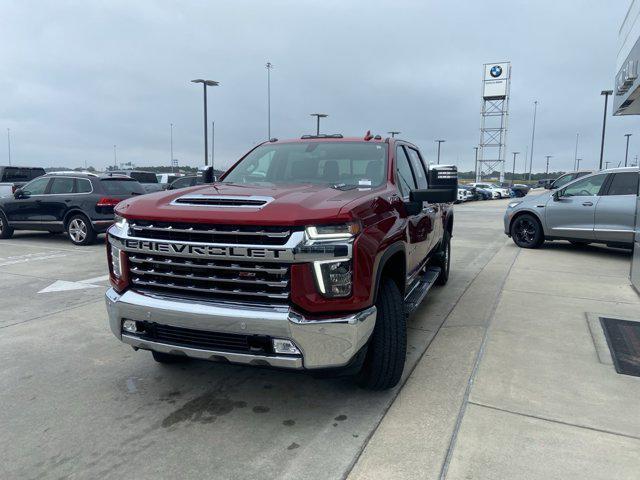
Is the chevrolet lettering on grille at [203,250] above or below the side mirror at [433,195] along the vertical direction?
below

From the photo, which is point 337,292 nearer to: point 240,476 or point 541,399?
point 240,476

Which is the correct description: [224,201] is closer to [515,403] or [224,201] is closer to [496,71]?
[515,403]

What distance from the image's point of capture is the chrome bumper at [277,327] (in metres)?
2.74

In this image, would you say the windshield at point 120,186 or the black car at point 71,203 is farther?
the windshield at point 120,186

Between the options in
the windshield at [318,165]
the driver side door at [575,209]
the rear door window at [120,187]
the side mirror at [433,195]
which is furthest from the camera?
the rear door window at [120,187]

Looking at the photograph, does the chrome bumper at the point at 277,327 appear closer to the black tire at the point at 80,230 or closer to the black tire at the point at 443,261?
the black tire at the point at 443,261

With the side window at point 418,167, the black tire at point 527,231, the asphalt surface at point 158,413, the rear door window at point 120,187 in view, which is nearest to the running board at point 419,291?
the asphalt surface at point 158,413

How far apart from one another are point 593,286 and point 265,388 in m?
5.49

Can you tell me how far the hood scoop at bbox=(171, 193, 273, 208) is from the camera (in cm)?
304

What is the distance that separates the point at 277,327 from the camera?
272 centimetres

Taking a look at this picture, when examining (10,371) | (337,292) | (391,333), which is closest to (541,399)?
(391,333)

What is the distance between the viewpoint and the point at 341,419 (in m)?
3.18

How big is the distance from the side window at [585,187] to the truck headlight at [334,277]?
8666mm

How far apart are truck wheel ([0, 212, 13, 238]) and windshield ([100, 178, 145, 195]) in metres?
3.18
